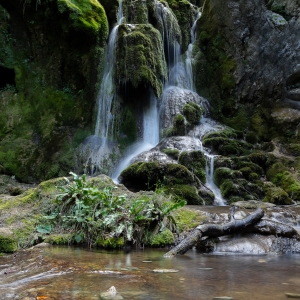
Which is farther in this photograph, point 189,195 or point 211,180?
point 211,180

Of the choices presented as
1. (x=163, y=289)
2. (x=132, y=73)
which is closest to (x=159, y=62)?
(x=132, y=73)

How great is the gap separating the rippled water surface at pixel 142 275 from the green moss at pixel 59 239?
33 centimetres

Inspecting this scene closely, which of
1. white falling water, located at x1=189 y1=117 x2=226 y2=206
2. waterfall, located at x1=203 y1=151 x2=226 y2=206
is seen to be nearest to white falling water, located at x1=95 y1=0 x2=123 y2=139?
white falling water, located at x1=189 y1=117 x2=226 y2=206

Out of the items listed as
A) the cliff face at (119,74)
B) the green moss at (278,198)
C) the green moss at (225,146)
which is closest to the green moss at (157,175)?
the green moss at (278,198)

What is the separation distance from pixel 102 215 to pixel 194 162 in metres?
6.56

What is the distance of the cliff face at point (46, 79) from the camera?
1490 centimetres

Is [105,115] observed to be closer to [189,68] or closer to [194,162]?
[194,162]

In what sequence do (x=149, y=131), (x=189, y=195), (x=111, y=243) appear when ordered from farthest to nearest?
(x=149, y=131) < (x=189, y=195) < (x=111, y=243)

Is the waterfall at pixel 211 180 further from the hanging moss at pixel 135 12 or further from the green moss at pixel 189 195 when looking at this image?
the hanging moss at pixel 135 12

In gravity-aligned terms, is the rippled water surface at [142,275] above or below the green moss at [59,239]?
below

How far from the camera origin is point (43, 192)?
6328 mm

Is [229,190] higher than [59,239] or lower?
higher

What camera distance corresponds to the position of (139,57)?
14336 mm

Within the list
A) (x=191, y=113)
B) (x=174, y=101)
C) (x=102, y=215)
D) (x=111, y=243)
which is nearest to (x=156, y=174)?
(x=191, y=113)
